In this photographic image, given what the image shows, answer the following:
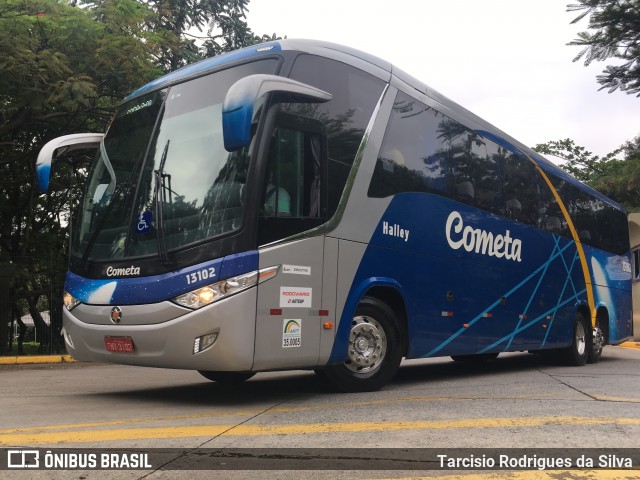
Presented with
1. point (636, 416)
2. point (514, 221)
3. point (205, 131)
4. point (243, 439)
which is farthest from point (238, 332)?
point (514, 221)

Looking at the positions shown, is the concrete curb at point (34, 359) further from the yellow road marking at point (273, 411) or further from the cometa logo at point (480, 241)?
the yellow road marking at point (273, 411)

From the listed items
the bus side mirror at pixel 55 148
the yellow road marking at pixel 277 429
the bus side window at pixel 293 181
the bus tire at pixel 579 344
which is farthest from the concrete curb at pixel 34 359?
the bus tire at pixel 579 344

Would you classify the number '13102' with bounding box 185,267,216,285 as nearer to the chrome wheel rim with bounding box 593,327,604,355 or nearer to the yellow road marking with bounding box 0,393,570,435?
the yellow road marking with bounding box 0,393,570,435

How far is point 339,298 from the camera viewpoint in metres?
6.98

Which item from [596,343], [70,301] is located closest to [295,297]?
[70,301]

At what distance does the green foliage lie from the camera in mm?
20875

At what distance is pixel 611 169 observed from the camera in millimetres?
34344

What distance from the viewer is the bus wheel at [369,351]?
732 centimetres

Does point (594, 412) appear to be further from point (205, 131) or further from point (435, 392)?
point (205, 131)

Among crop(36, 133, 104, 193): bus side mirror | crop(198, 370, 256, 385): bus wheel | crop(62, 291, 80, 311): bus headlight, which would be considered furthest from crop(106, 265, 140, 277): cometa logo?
crop(198, 370, 256, 385): bus wheel

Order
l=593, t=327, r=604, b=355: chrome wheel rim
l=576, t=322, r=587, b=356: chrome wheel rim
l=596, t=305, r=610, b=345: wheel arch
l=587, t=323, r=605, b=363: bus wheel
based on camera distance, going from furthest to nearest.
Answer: l=596, t=305, r=610, b=345: wheel arch
l=593, t=327, r=604, b=355: chrome wheel rim
l=587, t=323, r=605, b=363: bus wheel
l=576, t=322, r=587, b=356: chrome wheel rim

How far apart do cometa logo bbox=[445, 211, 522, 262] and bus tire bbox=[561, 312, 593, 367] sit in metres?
3.02

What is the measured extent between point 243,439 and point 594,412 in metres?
3.30

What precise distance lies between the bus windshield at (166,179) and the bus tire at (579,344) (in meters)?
8.68
